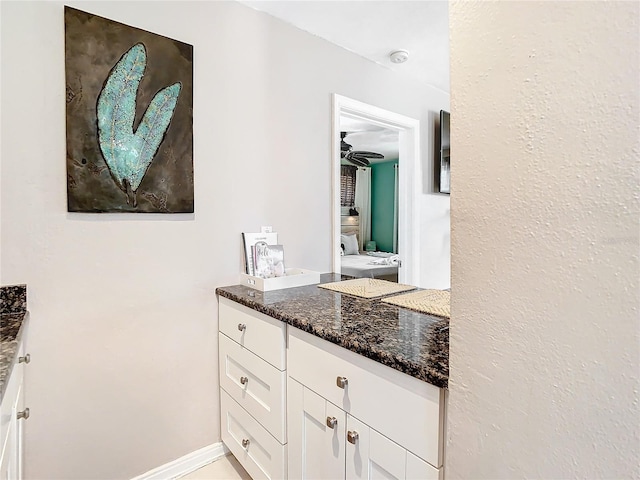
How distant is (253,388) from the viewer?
1.53m

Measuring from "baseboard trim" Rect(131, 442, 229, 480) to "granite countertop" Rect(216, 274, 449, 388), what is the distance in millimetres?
805

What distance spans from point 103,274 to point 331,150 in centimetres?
141

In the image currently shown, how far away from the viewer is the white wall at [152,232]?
135 centimetres

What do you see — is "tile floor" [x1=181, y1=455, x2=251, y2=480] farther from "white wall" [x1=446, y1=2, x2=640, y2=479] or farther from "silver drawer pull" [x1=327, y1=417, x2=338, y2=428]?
"white wall" [x1=446, y1=2, x2=640, y2=479]

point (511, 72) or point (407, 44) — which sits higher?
point (407, 44)

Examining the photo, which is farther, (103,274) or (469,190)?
(103,274)

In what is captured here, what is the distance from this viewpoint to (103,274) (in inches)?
59.2

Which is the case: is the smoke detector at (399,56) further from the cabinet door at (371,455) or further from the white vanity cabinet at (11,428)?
the white vanity cabinet at (11,428)

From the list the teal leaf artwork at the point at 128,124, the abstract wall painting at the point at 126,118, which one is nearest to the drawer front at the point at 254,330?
the abstract wall painting at the point at 126,118

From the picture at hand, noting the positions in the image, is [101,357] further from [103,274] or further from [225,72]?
[225,72]

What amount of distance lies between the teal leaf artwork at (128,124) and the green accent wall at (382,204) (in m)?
5.47

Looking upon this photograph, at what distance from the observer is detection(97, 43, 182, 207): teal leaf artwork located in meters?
1.47

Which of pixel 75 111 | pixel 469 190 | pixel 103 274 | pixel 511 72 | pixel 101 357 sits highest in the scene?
pixel 75 111

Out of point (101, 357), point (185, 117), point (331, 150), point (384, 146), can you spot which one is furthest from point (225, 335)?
point (384, 146)
